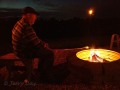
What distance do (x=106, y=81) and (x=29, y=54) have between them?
1867 millimetres

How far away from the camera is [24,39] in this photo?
16.9ft

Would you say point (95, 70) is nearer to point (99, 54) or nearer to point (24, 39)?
point (99, 54)

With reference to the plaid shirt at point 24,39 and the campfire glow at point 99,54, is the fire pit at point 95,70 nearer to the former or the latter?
the campfire glow at point 99,54

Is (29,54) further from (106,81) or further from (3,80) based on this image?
(106,81)

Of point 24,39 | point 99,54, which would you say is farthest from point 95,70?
point 24,39

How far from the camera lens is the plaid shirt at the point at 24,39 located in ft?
16.9

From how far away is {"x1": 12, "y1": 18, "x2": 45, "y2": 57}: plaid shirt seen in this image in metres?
5.15

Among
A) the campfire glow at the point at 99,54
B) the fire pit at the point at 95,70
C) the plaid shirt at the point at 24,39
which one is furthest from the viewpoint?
Result: the campfire glow at the point at 99,54

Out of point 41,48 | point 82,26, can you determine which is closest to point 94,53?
point 41,48

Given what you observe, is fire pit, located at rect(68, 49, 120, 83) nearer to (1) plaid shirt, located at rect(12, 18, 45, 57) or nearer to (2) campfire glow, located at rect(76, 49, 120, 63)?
(2) campfire glow, located at rect(76, 49, 120, 63)

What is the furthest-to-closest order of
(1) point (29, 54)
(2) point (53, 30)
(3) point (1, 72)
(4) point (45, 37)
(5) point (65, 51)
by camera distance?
(2) point (53, 30) → (4) point (45, 37) → (5) point (65, 51) → (3) point (1, 72) → (1) point (29, 54)

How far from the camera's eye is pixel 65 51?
24.6 ft

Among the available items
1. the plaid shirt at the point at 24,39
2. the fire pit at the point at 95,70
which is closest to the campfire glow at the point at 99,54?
the fire pit at the point at 95,70

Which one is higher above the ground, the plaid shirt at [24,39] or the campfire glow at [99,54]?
the plaid shirt at [24,39]
